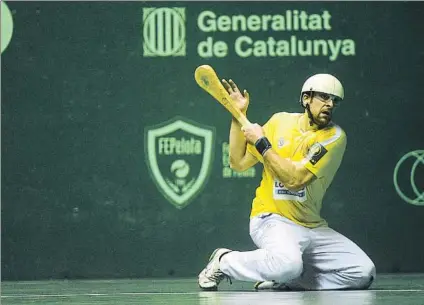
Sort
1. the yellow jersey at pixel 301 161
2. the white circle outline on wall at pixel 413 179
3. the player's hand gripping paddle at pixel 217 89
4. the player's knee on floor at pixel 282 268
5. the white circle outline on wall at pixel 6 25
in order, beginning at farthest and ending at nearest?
the white circle outline on wall at pixel 413 179 < the white circle outline on wall at pixel 6 25 < the player's hand gripping paddle at pixel 217 89 < the yellow jersey at pixel 301 161 < the player's knee on floor at pixel 282 268

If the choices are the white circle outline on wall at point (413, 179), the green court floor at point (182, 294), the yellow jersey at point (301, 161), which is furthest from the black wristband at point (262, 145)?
the white circle outline on wall at point (413, 179)

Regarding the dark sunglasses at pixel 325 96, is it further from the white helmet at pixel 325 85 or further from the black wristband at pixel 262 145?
the black wristband at pixel 262 145

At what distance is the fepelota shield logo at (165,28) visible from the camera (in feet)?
23.8

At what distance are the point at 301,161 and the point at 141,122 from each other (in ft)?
5.20

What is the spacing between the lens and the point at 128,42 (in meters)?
7.27

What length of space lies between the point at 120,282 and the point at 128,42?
1377 millimetres

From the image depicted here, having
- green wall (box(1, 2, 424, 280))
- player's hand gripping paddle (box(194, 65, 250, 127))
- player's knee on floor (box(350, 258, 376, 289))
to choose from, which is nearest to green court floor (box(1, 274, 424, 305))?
player's knee on floor (box(350, 258, 376, 289))

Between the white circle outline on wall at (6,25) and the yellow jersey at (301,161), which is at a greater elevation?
the white circle outline on wall at (6,25)

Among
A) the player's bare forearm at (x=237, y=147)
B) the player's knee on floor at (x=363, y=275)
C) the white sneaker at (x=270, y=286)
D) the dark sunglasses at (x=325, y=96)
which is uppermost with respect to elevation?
the dark sunglasses at (x=325, y=96)

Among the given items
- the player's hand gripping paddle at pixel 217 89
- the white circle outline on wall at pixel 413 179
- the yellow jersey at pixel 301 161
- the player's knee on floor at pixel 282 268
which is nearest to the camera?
the player's knee on floor at pixel 282 268

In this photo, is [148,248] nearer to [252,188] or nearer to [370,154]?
[252,188]

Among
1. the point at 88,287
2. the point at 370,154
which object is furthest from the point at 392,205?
the point at 88,287

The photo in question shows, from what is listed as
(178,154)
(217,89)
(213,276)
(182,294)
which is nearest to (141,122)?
(178,154)

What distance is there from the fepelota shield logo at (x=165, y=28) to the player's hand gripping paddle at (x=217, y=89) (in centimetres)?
99
